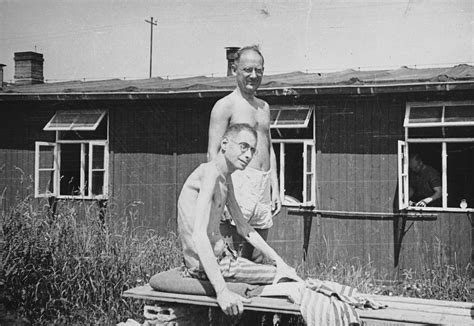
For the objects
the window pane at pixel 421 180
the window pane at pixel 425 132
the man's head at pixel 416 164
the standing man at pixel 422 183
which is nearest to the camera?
the standing man at pixel 422 183

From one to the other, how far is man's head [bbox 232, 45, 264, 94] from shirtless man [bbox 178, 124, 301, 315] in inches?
31.7

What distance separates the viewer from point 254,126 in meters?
4.54

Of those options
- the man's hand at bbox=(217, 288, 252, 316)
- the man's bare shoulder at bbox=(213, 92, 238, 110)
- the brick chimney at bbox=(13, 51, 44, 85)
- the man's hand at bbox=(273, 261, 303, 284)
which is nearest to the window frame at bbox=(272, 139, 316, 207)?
the man's bare shoulder at bbox=(213, 92, 238, 110)

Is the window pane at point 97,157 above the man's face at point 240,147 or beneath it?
above

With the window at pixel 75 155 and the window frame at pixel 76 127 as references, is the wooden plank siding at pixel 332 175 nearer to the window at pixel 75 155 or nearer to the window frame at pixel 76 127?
the window frame at pixel 76 127

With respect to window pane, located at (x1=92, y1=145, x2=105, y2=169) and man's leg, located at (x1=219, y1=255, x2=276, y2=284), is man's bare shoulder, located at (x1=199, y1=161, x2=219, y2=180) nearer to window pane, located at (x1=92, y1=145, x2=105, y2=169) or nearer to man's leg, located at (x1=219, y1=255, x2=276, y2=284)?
man's leg, located at (x1=219, y1=255, x2=276, y2=284)

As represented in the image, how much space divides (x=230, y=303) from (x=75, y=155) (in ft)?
30.3

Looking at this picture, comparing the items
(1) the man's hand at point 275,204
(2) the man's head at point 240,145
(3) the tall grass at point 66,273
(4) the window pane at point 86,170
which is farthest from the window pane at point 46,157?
(2) the man's head at point 240,145

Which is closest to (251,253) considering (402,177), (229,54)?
(402,177)

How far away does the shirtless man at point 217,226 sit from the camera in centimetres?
351

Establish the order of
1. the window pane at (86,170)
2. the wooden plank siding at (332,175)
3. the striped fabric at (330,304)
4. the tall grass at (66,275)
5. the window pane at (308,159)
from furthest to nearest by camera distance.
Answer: the window pane at (86,170) → the window pane at (308,159) → the wooden plank siding at (332,175) → the tall grass at (66,275) → the striped fabric at (330,304)

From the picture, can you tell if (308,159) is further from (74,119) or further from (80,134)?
(80,134)

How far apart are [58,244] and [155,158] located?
5.15m

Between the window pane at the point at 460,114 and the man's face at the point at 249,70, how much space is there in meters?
5.14
